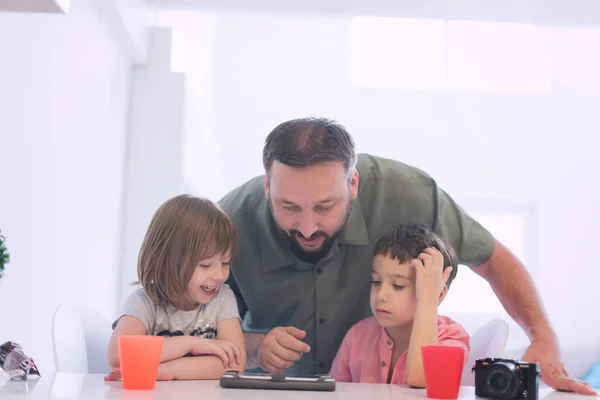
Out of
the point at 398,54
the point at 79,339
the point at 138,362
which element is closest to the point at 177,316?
the point at 79,339

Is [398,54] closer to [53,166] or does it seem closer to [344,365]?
[53,166]

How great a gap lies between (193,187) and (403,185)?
290 centimetres

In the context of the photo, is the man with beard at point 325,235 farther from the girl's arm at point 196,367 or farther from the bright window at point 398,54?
the bright window at point 398,54

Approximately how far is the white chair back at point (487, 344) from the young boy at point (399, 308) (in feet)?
0.14

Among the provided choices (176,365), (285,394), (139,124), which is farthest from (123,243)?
(285,394)

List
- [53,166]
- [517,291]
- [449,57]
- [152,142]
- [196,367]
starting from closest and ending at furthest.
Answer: [196,367], [517,291], [53,166], [152,142], [449,57]

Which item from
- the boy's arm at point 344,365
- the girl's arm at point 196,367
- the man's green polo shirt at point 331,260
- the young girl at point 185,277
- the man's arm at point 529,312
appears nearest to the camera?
the girl's arm at point 196,367

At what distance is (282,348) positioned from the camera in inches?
56.7

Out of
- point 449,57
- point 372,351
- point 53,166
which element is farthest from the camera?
point 449,57

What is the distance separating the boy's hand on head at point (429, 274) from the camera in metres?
1.45

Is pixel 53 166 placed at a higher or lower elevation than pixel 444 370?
higher

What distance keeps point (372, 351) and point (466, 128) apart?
4069mm

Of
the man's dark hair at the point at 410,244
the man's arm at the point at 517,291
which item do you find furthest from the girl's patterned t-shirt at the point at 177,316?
the man's arm at the point at 517,291

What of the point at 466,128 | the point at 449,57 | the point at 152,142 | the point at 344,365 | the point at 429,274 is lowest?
the point at 344,365
